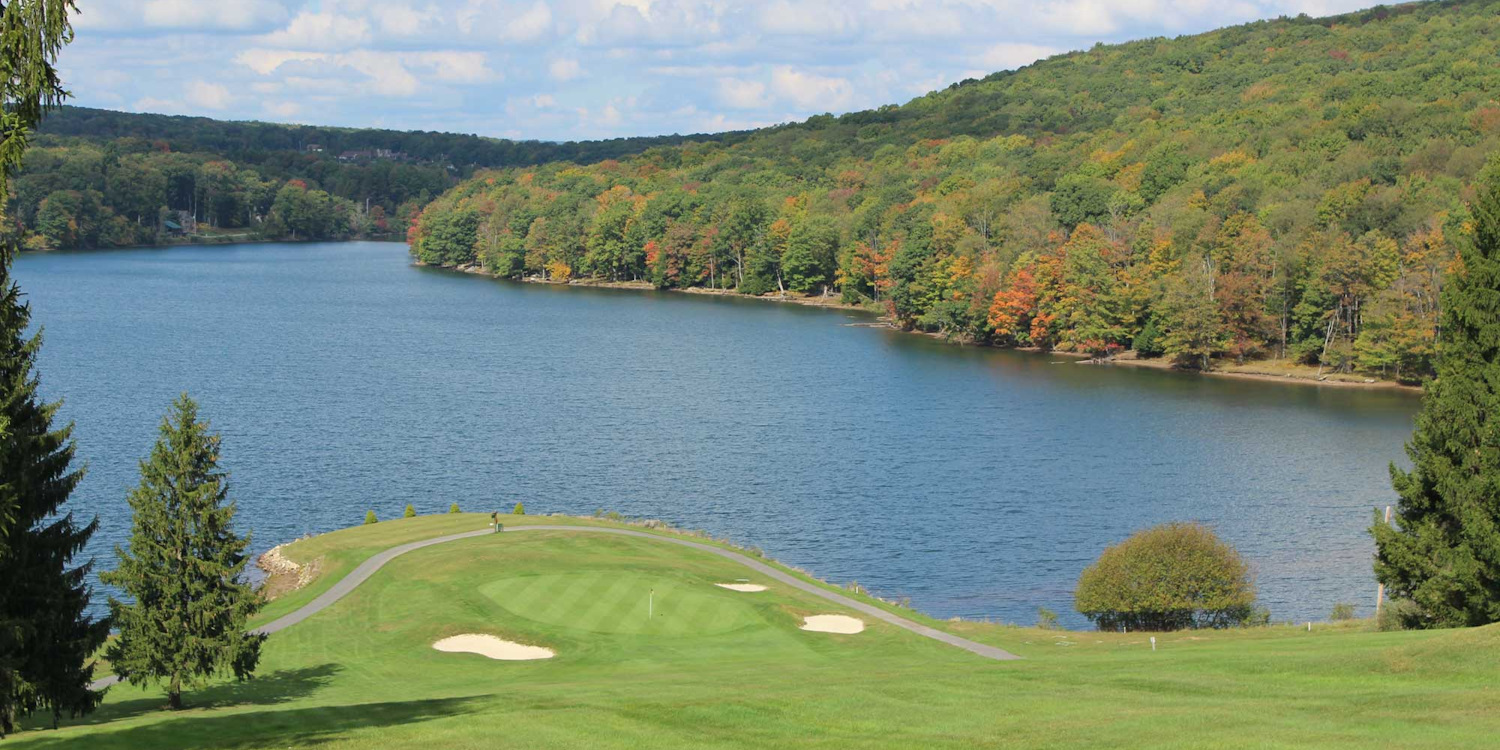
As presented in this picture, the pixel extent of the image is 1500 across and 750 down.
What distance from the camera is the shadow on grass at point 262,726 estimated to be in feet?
76.7

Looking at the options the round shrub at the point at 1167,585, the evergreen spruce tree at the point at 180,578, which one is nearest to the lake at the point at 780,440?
the round shrub at the point at 1167,585

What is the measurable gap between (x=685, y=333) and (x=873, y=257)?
30.8 m

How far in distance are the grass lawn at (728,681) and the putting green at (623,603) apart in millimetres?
97

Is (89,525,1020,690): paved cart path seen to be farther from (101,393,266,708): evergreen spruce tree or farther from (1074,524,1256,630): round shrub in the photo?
(1074,524,1256,630): round shrub

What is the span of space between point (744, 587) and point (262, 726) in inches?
876

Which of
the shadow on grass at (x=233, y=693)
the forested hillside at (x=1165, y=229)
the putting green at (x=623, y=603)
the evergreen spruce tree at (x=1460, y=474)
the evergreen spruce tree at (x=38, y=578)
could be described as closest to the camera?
the evergreen spruce tree at (x=38, y=578)

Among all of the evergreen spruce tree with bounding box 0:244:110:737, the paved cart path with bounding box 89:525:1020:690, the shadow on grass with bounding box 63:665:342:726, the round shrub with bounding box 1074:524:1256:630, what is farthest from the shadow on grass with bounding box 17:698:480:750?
the round shrub with bounding box 1074:524:1256:630

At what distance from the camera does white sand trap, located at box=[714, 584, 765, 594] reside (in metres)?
45.2

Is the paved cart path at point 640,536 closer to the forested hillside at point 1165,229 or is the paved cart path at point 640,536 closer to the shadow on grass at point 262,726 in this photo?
the shadow on grass at point 262,726

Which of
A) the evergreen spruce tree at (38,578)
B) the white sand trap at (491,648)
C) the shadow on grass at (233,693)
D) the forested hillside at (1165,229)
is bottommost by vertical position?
the white sand trap at (491,648)

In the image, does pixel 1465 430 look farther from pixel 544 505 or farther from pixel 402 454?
pixel 402 454

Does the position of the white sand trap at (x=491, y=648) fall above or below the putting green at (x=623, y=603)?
below

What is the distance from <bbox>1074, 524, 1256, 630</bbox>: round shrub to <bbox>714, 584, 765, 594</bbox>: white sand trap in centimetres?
1044

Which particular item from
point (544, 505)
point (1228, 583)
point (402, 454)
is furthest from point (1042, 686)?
point (402, 454)
